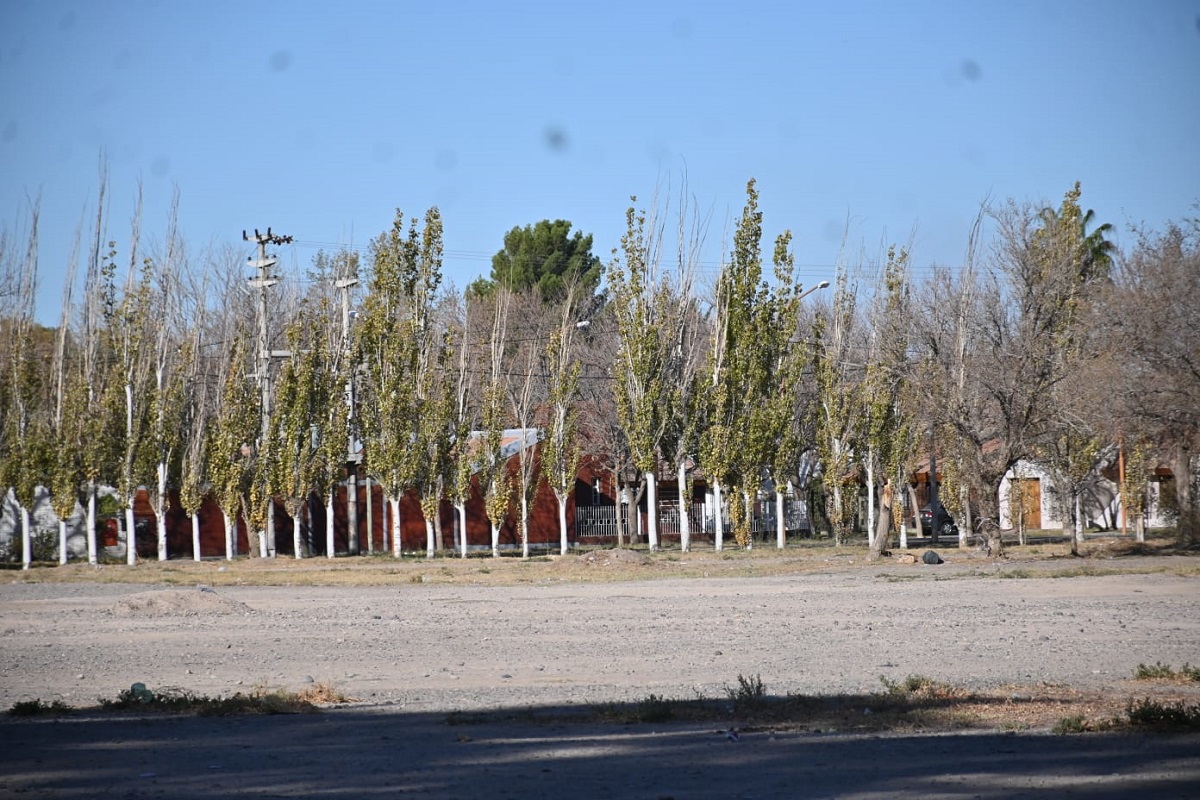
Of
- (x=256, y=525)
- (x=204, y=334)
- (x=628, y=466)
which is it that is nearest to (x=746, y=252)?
(x=628, y=466)

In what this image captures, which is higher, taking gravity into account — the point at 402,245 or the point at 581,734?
the point at 402,245

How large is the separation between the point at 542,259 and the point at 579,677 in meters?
63.8

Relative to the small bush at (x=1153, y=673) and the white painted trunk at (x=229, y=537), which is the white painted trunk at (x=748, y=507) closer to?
the white painted trunk at (x=229, y=537)

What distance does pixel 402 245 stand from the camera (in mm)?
47938

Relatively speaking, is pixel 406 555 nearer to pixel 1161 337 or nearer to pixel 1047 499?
pixel 1161 337

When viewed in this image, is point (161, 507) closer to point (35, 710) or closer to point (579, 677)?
point (579, 677)

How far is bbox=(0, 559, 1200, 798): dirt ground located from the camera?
8.30 metres

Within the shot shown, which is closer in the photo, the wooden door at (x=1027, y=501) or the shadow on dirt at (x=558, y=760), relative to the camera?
the shadow on dirt at (x=558, y=760)

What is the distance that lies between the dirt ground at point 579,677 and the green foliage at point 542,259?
48301mm

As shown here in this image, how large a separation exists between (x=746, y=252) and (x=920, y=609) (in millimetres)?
27726

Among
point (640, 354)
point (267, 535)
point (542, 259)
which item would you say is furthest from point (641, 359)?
point (542, 259)

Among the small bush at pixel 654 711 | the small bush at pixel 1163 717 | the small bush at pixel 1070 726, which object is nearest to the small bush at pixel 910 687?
the small bush at pixel 1070 726

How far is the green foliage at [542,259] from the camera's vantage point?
75000 millimetres

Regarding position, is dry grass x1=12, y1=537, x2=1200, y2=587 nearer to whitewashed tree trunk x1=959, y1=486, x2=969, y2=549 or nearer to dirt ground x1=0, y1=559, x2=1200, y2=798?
whitewashed tree trunk x1=959, y1=486, x2=969, y2=549
